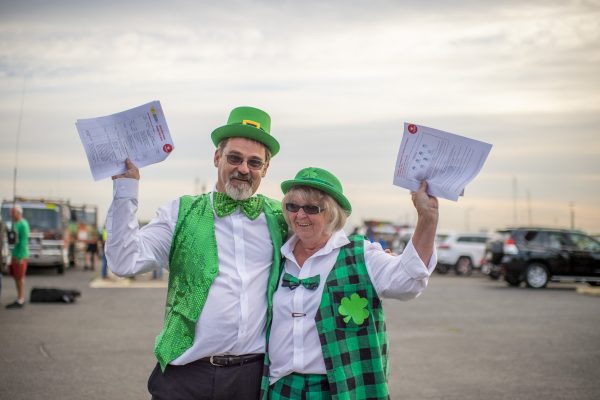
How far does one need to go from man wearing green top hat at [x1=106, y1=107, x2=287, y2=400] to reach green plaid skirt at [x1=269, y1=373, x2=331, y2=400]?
0.15 metres

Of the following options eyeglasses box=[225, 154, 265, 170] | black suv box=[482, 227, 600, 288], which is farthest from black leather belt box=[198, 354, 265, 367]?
black suv box=[482, 227, 600, 288]

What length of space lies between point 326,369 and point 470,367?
5.77 meters

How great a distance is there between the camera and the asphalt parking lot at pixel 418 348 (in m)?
7.32

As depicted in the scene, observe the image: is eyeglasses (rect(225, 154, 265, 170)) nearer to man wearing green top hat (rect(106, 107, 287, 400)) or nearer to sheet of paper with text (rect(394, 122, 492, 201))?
man wearing green top hat (rect(106, 107, 287, 400))

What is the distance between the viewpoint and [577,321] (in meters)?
13.0

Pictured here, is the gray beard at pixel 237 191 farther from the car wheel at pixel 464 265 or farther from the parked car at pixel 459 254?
the car wheel at pixel 464 265

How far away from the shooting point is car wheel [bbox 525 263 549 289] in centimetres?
2011

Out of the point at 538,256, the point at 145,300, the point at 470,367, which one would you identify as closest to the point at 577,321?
the point at 470,367

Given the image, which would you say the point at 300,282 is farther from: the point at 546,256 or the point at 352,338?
the point at 546,256

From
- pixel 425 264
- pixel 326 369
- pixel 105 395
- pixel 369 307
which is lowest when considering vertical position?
pixel 105 395

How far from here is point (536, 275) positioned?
20.2 meters

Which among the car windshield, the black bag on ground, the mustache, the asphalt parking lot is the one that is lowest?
the asphalt parking lot

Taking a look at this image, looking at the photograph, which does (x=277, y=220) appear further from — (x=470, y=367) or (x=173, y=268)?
(x=470, y=367)

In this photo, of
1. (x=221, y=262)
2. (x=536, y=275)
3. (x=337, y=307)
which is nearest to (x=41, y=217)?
(x=536, y=275)
